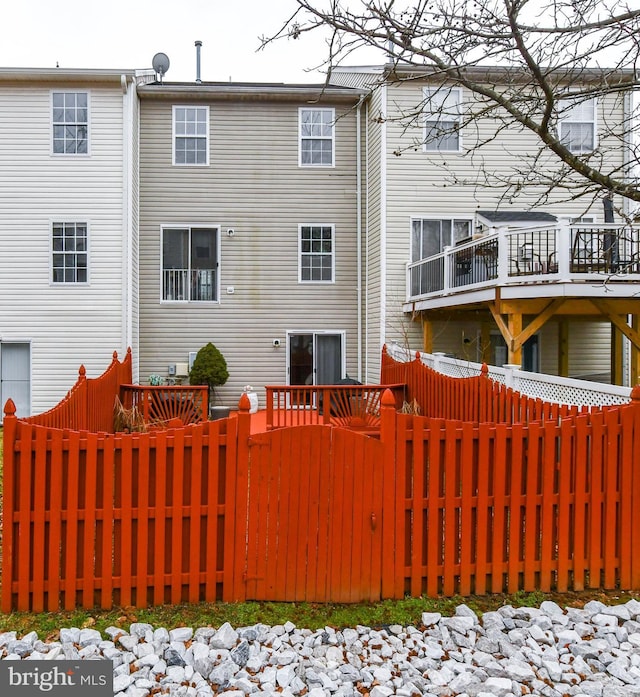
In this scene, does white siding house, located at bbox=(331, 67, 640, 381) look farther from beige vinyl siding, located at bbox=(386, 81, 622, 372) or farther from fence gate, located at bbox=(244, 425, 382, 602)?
fence gate, located at bbox=(244, 425, 382, 602)

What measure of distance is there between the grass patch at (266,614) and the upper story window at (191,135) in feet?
40.6

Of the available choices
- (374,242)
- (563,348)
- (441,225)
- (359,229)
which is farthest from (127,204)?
(563,348)

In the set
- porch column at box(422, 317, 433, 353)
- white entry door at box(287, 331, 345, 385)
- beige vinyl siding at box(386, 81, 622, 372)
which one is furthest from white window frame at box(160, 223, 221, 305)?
porch column at box(422, 317, 433, 353)

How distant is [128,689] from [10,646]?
2.78 ft

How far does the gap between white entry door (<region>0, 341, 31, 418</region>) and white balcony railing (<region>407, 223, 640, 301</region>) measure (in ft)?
30.6

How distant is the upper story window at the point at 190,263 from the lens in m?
14.0

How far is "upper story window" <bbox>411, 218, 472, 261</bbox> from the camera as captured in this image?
44.5 ft

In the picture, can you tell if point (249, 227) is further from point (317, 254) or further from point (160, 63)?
point (160, 63)

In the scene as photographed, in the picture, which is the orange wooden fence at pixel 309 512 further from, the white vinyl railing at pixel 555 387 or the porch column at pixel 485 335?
the porch column at pixel 485 335

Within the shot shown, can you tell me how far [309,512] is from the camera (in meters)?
3.81

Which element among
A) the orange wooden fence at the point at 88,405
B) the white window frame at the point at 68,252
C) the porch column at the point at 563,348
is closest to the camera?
the orange wooden fence at the point at 88,405

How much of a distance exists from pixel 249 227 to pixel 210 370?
3.87 metres

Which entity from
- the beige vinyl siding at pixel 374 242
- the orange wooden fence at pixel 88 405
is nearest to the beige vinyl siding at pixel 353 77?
the beige vinyl siding at pixel 374 242

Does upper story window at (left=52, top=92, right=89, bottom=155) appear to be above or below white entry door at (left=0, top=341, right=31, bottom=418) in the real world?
above
